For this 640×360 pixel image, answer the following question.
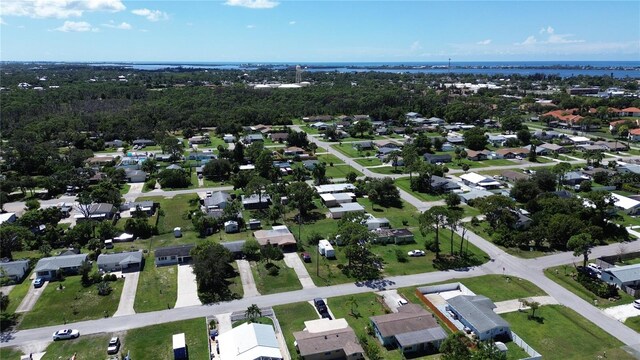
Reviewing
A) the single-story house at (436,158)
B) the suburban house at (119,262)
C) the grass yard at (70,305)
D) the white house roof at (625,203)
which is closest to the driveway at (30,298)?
the grass yard at (70,305)

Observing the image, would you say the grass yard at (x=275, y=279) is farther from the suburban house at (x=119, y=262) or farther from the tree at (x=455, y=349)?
the tree at (x=455, y=349)

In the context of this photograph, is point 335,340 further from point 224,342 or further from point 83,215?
point 83,215

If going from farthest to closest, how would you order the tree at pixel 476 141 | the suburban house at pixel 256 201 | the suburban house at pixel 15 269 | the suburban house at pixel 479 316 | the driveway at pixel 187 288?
1. the tree at pixel 476 141
2. the suburban house at pixel 256 201
3. the suburban house at pixel 15 269
4. the driveway at pixel 187 288
5. the suburban house at pixel 479 316

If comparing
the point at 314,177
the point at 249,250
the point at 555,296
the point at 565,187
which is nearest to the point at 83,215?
the point at 249,250

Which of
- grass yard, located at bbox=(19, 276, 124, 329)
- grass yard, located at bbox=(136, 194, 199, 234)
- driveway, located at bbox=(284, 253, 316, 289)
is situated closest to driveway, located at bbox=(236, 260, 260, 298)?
driveway, located at bbox=(284, 253, 316, 289)

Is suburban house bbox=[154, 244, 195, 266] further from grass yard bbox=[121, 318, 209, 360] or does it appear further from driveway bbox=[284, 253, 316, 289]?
grass yard bbox=[121, 318, 209, 360]

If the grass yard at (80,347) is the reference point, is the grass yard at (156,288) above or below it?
above
